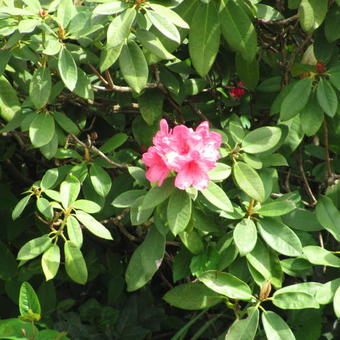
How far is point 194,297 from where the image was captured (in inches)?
69.2

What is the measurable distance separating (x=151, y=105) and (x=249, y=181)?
44 cm

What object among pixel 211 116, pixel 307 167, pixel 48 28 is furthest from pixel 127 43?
pixel 307 167

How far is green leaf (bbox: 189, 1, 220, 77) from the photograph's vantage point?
5.57 feet

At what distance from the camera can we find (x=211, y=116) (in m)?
2.14

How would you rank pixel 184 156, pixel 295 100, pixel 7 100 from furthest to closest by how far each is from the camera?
pixel 7 100, pixel 295 100, pixel 184 156

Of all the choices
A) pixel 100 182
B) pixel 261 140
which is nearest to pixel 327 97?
pixel 261 140

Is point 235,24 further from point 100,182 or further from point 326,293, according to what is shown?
point 326,293

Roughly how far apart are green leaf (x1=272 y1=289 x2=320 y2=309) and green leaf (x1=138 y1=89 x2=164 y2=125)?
618 mm

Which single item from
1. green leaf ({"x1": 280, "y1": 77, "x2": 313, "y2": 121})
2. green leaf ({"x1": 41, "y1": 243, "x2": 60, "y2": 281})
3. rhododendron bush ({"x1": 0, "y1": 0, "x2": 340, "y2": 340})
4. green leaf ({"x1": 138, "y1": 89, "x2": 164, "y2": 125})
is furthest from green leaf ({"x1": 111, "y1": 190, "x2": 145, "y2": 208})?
green leaf ({"x1": 280, "y1": 77, "x2": 313, "y2": 121})

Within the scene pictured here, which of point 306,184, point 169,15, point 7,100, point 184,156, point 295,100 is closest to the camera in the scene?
point 184,156

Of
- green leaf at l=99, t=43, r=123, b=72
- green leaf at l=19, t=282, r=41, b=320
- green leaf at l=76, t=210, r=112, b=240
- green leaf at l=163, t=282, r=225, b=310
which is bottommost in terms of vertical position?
green leaf at l=19, t=282, r=41, b=320

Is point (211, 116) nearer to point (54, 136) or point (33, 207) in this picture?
point (54, 136)

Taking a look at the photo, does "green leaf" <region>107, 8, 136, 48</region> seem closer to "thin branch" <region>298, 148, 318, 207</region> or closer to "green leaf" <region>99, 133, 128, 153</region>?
"green leaf" <region>99, 133, 128, 153</region>

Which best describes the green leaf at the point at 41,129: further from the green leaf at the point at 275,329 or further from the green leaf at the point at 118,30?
the green leaf at the point at 275,329
